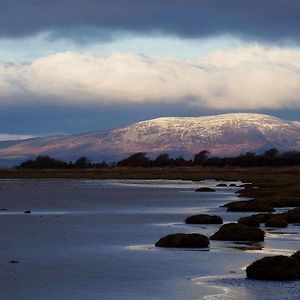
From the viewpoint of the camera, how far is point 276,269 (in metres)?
26.8

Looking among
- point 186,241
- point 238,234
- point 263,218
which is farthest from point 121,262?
point 263,218

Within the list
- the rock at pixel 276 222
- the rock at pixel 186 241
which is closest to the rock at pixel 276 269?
the rock at pixel 186 241

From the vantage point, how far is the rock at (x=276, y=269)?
1054 inches

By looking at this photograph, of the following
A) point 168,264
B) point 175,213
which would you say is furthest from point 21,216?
point 168,264

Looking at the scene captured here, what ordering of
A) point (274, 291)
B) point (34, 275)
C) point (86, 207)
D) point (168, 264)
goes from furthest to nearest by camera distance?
1. point (86, 207)
2. point (168, 264)
3. point (34, 275)
4. point (274, 291)

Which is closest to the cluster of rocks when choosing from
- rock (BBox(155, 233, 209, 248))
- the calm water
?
rock (BBox(155, 233, 209, 248))

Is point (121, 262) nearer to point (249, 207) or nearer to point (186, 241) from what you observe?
point (186, 241)

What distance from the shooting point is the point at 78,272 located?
29859mm

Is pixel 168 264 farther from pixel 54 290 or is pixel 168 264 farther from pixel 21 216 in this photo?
pixel 21 216

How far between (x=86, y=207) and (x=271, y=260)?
4715cm

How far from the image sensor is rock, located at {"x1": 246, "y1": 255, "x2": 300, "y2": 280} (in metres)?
26.8

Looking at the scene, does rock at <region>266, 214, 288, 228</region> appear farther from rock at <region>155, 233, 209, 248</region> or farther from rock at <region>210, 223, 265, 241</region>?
rock at <region>155, 233, 209, 248</region>

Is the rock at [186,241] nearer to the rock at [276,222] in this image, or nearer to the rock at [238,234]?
the rock at [238,234]

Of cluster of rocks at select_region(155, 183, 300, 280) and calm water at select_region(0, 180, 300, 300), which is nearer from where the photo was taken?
calm water at select_region(0, 180, 300, 300)
